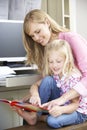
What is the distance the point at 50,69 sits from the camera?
1396 millimetres

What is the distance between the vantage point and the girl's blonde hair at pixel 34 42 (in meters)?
1.45

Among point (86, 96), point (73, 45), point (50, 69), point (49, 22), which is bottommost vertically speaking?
point (86, 96)

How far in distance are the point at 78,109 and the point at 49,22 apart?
51cm

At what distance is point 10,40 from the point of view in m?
1.93

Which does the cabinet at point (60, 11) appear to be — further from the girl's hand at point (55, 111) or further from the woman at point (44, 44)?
the girl's hand at point (55, 111)

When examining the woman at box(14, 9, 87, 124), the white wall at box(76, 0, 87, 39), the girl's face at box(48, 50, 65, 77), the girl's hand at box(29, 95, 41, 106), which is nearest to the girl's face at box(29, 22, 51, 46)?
the woman at box(14, 9, 87, 124)

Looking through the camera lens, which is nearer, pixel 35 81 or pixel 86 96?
pixel 86 96

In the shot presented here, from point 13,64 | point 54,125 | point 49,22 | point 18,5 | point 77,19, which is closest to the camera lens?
point 54,125

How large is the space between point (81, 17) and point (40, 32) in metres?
1.56

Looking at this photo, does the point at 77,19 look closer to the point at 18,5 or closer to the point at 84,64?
the point at 18,5

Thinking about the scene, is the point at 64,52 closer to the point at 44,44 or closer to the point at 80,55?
the point at 80,55

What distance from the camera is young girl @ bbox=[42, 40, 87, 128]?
1.28m

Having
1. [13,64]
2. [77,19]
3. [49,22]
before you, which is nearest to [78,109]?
[49,22]

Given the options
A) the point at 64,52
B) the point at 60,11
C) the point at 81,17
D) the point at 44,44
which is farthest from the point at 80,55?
the point at 81,17
